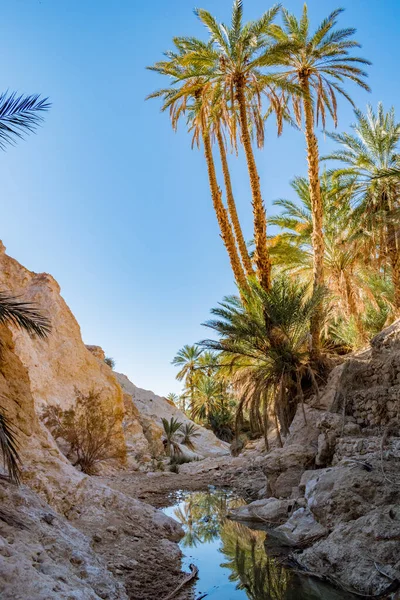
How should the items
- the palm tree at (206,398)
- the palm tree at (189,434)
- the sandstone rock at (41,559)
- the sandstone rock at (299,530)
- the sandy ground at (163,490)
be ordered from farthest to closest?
the palm tree at (206,398) < the palm tree at (189,434) < the sandstone rock at (299,530) < the sandy ground at (163,490) < the sandstone rock at (41,559)

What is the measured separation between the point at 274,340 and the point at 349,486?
7.14 metres

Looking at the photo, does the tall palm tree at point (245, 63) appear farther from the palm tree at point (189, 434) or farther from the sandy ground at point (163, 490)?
the palm tree at point (189, 434)

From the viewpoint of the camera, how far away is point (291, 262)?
20.0 meters

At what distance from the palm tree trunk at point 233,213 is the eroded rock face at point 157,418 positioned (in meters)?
12.0

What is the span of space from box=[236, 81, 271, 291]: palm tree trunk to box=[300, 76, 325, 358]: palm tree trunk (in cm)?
167

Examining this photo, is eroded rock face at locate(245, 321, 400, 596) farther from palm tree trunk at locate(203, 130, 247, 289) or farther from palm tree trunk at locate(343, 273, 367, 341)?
palm tree trunk at locate(203, 130, 247, 289)

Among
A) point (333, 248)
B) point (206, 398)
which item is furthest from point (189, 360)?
point (333, 248)

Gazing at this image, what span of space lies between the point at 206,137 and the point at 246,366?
968 cm

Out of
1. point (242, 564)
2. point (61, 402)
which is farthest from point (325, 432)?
point (61, 402)

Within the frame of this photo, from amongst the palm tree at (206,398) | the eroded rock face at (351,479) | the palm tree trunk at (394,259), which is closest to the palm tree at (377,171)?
the palm tree trunk at (394,259)

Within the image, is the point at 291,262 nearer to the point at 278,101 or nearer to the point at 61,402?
the point at 278,101

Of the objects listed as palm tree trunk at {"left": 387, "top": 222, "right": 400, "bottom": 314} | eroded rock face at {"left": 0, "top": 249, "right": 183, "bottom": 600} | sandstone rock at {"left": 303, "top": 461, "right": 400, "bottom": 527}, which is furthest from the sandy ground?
palm tree trunk at {"left": 387, "top": 222, "right": 400, "bottom": 314}

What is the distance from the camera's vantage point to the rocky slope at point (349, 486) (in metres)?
5.09

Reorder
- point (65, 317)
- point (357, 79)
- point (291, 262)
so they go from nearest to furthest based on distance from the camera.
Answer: point (357, 79), point (65, 317), point (291, 262)
